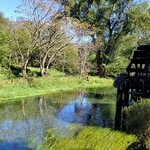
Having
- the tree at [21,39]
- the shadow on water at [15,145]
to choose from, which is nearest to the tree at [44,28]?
→ the tree at [21,39]

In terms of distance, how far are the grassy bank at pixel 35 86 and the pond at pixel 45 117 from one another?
1.75 meters

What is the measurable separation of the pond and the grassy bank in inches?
69.1

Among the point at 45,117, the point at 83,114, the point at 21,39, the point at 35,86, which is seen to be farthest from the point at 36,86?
the point at 21,39

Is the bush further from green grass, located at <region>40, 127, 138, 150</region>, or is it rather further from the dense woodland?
the dense woodland

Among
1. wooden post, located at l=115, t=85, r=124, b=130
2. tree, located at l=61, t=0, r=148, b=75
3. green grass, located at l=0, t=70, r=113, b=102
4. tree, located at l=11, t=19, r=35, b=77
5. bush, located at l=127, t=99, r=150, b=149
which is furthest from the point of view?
tree, located at l=61, t=0, r=148, b=75

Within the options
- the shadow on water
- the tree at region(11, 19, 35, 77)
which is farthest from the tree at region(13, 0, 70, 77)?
the shadow on water

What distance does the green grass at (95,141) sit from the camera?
16984mm

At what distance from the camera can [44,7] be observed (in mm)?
49312

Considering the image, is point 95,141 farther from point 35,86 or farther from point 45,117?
point 35,86

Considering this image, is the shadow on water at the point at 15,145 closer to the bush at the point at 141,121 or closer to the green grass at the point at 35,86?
the bush at the point at 141,121

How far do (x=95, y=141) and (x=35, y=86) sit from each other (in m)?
26.1

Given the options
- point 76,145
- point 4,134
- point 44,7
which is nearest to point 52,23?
point 44,7

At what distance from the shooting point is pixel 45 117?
2767cm

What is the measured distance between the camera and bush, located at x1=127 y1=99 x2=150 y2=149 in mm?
15422
